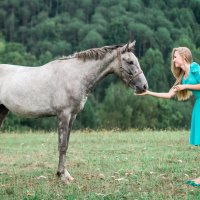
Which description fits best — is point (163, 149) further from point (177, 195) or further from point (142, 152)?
point (177, 195)

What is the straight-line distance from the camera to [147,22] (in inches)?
3967

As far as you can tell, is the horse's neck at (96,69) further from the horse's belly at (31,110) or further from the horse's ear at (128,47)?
the horse's belly at (31,110)

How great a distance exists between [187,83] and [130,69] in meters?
1.22

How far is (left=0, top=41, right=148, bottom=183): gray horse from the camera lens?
30.2ft

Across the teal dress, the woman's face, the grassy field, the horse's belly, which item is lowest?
the grassy field

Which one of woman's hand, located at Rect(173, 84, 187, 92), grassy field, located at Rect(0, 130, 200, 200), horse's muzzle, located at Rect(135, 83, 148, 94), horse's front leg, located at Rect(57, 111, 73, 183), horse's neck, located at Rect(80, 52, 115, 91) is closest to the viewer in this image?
grassy field, located at Rect(0, 130, 200, 200)

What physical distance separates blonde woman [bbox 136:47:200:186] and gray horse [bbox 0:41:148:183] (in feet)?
2.55

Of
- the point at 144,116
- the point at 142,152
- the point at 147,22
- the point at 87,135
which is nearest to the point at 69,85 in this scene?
the point at 142,152

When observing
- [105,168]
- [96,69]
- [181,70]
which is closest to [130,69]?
[96,69]

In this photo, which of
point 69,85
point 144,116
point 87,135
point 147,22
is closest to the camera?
point 69,85

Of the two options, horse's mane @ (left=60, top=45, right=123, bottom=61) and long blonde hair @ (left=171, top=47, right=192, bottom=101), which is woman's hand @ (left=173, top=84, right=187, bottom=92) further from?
horse's mane @ (left=60, top=45, right=123, bottom=61)

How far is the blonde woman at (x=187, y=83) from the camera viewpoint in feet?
27.4

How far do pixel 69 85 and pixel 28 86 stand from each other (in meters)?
0.79

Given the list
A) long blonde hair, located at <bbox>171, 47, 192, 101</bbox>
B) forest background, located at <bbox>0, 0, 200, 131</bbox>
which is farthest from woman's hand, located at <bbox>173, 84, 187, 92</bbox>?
forest background, located at <bbox>0, 0, 200, 131</bbox>
